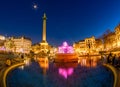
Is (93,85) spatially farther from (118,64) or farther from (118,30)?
(118,30)

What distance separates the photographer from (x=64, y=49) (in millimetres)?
60781

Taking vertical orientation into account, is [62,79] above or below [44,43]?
below

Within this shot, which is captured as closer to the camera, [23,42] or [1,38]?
[1,38]

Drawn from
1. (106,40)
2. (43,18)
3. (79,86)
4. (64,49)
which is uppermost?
(43,18)

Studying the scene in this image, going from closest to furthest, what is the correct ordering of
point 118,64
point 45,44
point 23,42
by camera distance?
point 118,64 → point 45,44 → point 23,42

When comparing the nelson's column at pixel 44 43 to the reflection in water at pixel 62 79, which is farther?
the nelson's column at pixel 44 43

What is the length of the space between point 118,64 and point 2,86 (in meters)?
15.1

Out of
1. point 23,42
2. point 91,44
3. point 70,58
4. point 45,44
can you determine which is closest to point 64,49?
point 70,58

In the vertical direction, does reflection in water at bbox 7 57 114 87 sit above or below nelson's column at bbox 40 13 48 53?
below

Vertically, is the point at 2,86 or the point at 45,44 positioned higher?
the point at 45,44

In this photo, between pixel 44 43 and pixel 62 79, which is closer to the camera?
pixel 62 79

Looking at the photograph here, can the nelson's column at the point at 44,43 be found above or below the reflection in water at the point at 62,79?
above

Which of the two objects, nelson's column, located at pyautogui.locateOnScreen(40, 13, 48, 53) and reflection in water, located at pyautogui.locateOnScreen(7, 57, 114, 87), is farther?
nelson's column, located at pyautogui.locateOnScreen(40, 13, 48, 53)

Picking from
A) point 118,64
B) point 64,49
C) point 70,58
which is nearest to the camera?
point 118,64
